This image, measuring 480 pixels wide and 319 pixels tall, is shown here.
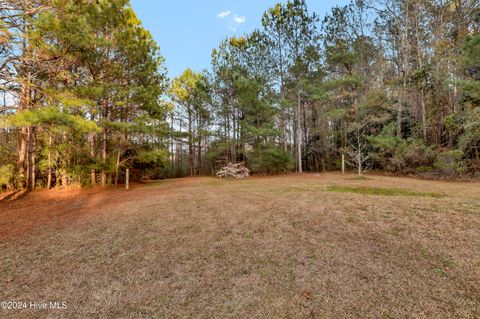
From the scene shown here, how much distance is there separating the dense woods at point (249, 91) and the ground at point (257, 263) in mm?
3871

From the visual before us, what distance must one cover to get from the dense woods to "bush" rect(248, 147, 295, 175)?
79 millimetres

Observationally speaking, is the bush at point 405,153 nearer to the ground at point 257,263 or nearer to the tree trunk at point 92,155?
the ground at point 257,263

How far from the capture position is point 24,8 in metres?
5.08

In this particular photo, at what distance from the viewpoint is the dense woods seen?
19.5 feet

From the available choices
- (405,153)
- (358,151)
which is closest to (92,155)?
(358,151)

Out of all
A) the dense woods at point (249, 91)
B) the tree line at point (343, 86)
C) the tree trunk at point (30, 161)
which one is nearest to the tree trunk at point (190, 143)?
the dense woods at point (249, 91)

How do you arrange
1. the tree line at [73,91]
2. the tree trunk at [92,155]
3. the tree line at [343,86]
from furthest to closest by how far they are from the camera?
the tree line at [343,86], the tree trunk at [92,155], the tree line at [73,91]

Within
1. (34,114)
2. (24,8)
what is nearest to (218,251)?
(34,114)

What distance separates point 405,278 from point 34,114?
727cm

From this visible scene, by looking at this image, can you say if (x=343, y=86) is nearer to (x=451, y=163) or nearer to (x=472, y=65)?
(x=472, y=65)

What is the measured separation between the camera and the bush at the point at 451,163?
7695 millimetres

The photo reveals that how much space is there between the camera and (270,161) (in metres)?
12.3

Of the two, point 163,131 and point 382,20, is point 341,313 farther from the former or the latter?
point 382,20

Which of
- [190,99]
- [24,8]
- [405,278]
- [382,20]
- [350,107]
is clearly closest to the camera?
[405,278]
